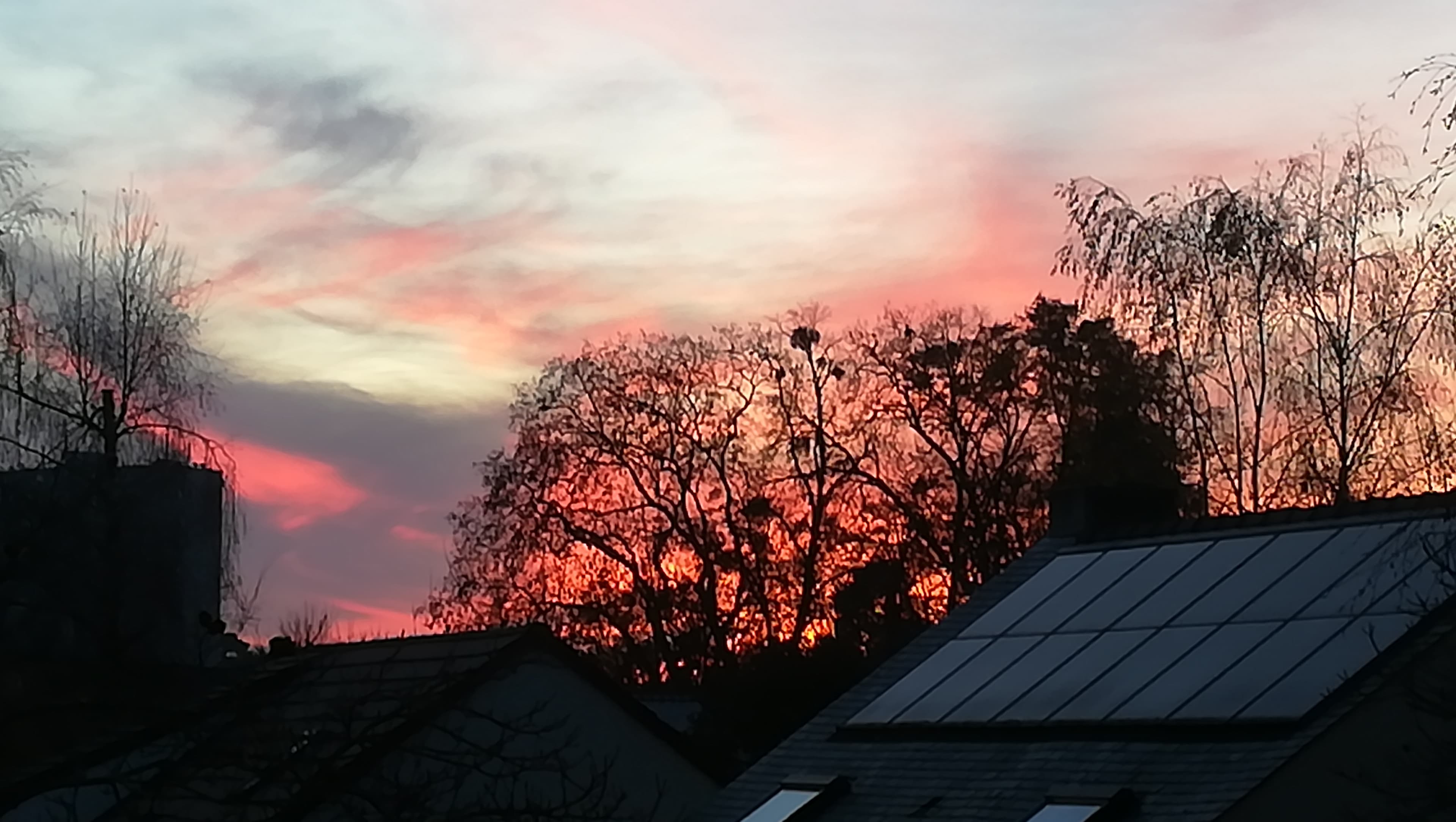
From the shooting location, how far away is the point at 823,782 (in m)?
18.5

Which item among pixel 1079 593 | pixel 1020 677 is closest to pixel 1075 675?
pixel 1020 677

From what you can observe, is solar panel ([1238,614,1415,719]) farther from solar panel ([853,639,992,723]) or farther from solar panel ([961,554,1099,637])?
solar panel ([961,554,1099,637])

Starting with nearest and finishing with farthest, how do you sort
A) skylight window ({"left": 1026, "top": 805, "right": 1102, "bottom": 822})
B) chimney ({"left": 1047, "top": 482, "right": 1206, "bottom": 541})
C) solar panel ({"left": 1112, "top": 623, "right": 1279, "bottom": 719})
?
skylight window ({"left": 1026, "top": 805, "right": 1102, "bottom": 822}) → solar panel ({"left": 1112, "top": 623, "right": 1279, "bottom": 719}) → chimney ({"left": 1047, "top": 482, "right": 1206, "bottom": 541})

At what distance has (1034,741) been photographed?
17.5 m

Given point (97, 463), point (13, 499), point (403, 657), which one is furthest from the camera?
point (403, 657)

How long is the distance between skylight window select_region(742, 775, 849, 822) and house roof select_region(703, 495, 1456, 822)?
0.12 meters

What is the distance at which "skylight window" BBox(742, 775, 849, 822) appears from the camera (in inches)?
712

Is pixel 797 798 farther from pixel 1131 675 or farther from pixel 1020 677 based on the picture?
pixel 1131 675

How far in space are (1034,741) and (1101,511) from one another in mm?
5330

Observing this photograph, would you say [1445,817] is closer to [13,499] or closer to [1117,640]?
[1117,640]

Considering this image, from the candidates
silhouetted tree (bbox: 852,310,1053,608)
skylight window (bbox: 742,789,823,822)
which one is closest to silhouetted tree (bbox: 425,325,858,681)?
silhouetted tree (bbox: 852,310,1053,608)

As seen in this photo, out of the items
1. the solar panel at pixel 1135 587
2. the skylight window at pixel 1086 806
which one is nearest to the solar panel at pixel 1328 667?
the skylight window at pixel 1086 806

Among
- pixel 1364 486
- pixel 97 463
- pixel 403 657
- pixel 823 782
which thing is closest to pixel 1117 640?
pixel 823 782

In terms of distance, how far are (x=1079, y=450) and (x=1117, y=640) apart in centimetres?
2141
